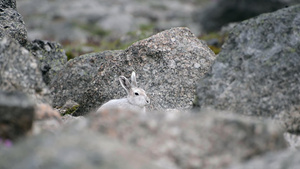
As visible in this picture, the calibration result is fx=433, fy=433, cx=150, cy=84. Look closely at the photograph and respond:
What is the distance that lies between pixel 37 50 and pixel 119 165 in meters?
11.0

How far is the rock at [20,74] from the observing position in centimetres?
915

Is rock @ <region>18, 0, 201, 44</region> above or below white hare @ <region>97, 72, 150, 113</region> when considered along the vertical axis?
above

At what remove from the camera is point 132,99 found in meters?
13.0

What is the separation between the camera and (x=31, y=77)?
930cm

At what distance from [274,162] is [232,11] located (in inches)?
1341

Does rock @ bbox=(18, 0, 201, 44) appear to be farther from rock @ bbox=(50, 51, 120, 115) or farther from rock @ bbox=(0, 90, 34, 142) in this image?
rock @ bbox=(0, 90, 34, 142)

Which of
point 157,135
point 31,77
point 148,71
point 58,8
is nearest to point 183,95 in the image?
point 148,71

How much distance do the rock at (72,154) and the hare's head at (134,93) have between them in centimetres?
639

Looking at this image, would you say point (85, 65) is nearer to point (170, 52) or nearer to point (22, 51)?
point (170, 52)

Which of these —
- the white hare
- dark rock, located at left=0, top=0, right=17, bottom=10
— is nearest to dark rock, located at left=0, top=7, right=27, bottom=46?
dark rock, located at left=0, top=0, right=17, bottom=10

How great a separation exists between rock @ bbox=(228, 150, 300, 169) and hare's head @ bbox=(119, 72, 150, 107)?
21.4ft

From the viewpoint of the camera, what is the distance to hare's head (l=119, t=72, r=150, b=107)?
12820 mm

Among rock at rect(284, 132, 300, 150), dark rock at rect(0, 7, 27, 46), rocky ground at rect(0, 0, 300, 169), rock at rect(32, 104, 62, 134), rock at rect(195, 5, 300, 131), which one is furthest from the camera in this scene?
dark rock at rect(0, 7, 27, 46)

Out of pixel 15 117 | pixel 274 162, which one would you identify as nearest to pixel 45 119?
pixel 15 117
